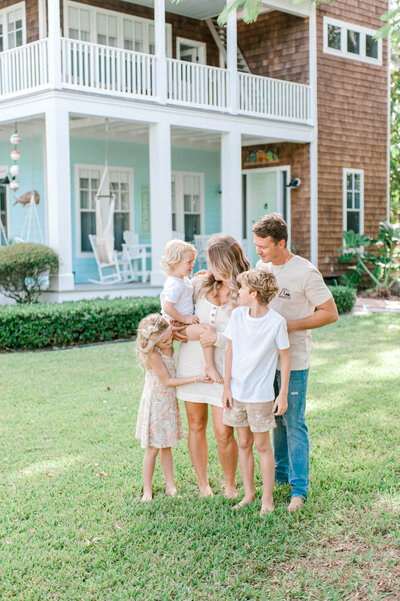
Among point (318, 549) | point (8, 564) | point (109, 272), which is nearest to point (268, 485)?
point (318, 549)

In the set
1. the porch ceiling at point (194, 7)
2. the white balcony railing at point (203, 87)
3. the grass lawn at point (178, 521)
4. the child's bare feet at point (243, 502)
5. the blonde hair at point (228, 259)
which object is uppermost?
the porch ceiling at point (194, 7)

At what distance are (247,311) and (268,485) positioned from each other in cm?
96

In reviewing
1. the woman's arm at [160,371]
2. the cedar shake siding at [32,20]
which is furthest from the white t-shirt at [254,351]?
the cedar shake siding at [32,20]

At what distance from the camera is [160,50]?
12617 millimetres

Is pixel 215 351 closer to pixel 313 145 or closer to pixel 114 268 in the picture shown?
pixel 114 268

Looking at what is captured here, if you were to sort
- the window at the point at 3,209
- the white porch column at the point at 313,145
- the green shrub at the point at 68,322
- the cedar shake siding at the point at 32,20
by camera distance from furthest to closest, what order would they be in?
1. the white porch column at the point at 313,145
2. the window at the point at 3,209
3. the cedar shake siding at the point at 32,20
4. the green shrub at the point at 68,322

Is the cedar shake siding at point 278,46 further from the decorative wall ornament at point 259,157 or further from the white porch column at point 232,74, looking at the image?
the white porch column at point 232,74

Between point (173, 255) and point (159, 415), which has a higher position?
point (173, 255)

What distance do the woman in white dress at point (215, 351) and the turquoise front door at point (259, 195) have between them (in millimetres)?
12717

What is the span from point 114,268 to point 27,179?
8.34ft

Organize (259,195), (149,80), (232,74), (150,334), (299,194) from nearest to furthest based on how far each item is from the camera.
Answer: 1. (150,334)
2. (149,80)
3. (232,74)
4. (299,194)
5. (259,195)

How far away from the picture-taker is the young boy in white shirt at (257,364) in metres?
3.70

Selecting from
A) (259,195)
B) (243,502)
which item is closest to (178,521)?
(243,502)

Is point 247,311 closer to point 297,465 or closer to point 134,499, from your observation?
point 297,465
